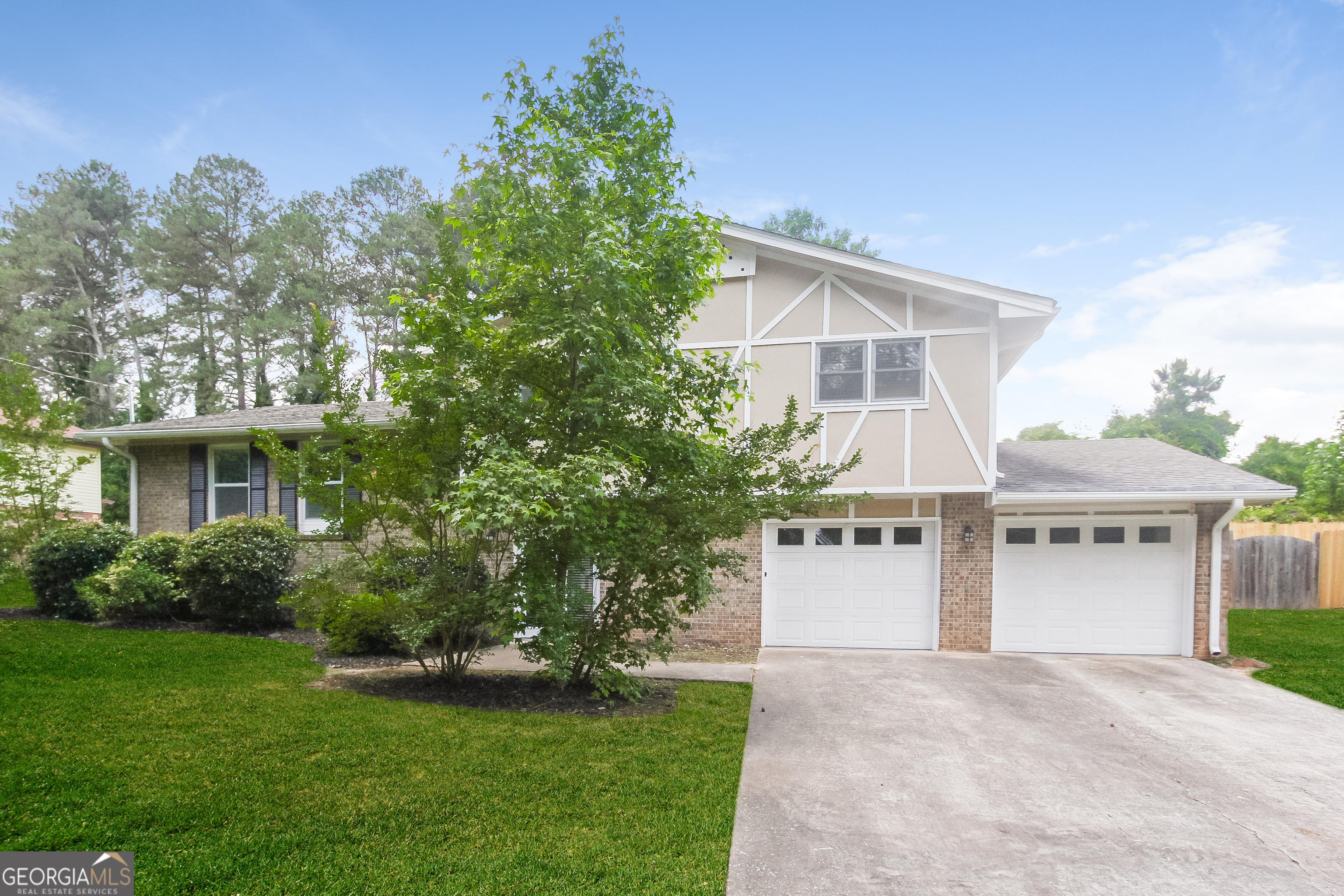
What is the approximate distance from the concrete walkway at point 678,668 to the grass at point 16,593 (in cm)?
822

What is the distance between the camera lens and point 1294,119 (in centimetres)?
1165

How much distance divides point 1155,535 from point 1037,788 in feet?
21.5

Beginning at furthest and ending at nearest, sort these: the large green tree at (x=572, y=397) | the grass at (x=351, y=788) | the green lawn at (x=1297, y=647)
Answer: the green lawn at (x=1297, y=647) → the large green tree at (x=572, y=397) → the grass at (x=351, y=788)

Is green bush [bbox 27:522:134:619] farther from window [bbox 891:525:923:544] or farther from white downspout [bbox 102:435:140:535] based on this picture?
window [bbox 891:525:923:544]

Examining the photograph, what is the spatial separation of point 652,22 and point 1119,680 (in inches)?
448

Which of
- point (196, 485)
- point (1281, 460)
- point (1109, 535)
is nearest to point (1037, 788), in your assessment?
point (1109, 535)

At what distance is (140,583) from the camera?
369 inches

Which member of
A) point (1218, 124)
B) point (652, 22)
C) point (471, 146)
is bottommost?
point (471, 146)

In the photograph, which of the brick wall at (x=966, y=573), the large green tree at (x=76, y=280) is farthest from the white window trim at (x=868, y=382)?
the large green tree at (x=76, y=280)

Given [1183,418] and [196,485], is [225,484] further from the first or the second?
[1183,418]

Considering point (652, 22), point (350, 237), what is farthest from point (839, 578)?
point (350, 237)

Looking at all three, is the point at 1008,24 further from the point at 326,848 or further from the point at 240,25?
the point at 326,848

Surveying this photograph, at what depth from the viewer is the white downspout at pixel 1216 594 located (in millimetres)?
9078

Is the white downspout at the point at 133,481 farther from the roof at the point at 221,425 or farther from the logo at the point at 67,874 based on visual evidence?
the logo at the point at 67,874
